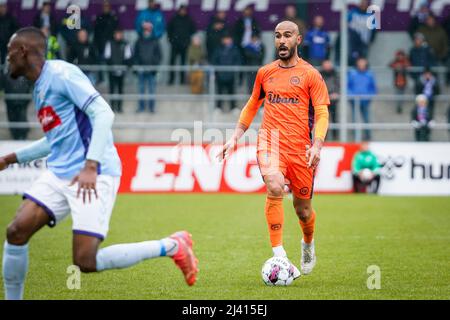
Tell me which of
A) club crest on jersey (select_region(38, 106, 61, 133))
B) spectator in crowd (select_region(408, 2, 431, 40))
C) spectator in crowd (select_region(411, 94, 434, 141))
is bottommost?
spectator in crowd (select_region(411, 94, 434, 141))

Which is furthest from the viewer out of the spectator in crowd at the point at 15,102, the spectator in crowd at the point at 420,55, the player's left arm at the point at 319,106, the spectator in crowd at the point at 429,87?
the spectator in crowd at the point at 420,55

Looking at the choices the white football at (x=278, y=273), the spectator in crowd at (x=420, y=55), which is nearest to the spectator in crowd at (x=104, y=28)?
the spectator in crowd at (x=420, y=55)

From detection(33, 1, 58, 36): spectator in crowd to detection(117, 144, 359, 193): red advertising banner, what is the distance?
12.4 feet

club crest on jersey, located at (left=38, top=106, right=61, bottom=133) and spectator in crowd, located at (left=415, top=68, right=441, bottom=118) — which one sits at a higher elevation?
club crest on jersey, located at (left=38, top=106, right=61, bottom=133)

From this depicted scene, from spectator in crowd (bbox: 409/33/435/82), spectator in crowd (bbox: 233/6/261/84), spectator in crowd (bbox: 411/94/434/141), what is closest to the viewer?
spectator in crowd (bbox: 411/94/434/141)

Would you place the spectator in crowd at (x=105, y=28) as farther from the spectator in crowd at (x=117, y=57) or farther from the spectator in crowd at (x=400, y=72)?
the spectator in crowd at (x=400, y=72)

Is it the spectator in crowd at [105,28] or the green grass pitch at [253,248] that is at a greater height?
the spectator in crowd at [105,28]

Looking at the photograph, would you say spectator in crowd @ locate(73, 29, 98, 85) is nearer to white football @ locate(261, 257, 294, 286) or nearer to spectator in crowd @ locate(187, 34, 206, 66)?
spectator in crowd @ locate(187, 34, 206, 66)

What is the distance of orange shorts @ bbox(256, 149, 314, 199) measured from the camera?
30.2 ft

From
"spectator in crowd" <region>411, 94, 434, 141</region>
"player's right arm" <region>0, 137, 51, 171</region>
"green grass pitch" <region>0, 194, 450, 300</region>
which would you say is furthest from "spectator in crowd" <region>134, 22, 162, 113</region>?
"player's right arm" <region>0, 137, 51, 171</region>

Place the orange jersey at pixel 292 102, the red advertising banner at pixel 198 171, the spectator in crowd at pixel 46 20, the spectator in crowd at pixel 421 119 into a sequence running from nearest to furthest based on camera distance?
1. the orange jersey at pixel 292 102
2. the red advertising banner at pixel 198 171
3. the spectator in crowd at pixel 421 119
4. the spectator in crowd at pixel 46 20

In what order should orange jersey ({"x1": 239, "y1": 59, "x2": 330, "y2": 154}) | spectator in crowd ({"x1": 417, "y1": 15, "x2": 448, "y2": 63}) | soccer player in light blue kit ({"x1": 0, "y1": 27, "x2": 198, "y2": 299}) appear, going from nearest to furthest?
soccer player in light blue kit ({"x1": 0, "y1": 27, "x2": 198, "y2": 299}) → orange jersey ({"x1": 239, "y1": 59, "x2": 330, "y2": 154}) → spectator in crowd ({"x1": 417, "y1": 15, "x2": 448, "y2": 63})

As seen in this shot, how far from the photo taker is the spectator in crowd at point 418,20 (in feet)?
77.4

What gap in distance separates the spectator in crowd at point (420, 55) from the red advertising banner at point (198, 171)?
3831 mm
